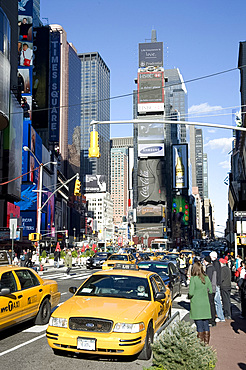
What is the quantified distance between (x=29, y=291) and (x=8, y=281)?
778mm

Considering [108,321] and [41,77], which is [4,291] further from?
[41,77]

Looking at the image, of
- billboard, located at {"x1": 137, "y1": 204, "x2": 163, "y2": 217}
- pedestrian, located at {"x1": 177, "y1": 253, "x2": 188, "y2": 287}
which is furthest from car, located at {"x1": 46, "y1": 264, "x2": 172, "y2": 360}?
billboard, located at {"x1": 137, "y1": 204, "x2": 163, "y2": 217}

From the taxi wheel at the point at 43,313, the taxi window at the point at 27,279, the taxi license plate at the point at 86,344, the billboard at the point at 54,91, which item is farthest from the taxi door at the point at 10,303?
the billboard at the point at 54,91

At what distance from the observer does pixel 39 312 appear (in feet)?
34.9

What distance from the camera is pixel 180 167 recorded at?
549ft

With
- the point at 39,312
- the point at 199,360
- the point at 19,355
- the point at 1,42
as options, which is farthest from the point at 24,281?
the point at 1,42

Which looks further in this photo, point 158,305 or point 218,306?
point 218,306

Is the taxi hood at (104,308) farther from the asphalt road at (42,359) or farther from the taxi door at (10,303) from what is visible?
the taxi door at (10,303)

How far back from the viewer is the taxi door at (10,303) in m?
8.78

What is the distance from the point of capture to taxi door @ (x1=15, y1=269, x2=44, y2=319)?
9.80 m

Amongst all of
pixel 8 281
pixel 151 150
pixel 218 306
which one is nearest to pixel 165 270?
pixel 218 306

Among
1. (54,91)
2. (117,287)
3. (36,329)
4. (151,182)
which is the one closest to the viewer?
(117,287)

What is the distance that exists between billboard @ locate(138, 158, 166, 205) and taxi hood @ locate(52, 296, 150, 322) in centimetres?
15434

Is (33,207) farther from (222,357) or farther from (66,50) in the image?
(66,50)
